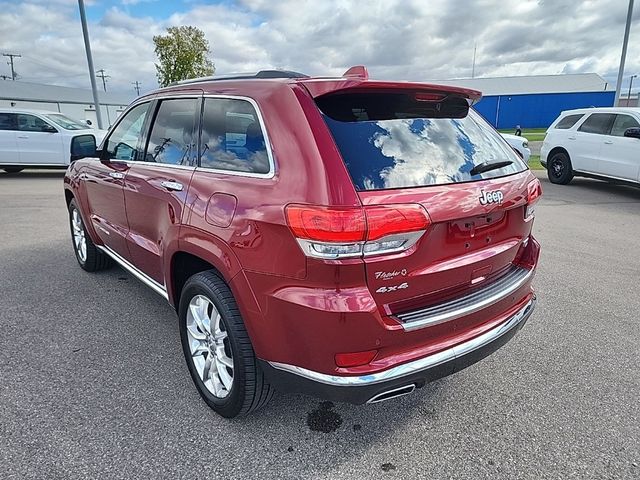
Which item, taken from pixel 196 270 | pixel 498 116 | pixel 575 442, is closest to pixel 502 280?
pixel 575 442

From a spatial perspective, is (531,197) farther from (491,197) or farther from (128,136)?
(128,136)

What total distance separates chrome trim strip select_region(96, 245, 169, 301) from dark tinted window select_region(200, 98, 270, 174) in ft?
3.46

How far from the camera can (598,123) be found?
10344 mm

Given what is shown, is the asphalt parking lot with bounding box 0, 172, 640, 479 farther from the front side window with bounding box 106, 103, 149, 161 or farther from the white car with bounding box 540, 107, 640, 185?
the white car with bounding box 540, 107, 640, 185

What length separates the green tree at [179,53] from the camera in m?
22.8

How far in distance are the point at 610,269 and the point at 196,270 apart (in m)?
4.58

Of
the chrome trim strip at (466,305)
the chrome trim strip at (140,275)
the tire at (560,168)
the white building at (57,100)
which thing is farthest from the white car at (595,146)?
the white building at (57,100)

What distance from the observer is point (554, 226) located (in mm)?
7023

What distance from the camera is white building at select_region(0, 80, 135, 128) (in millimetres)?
40531

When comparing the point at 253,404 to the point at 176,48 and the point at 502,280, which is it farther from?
the point at 176,48

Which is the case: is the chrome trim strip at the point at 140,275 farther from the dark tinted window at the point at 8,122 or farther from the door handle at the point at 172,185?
the dark tinted window at the point at 8,122

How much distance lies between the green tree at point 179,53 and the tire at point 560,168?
1787 cm

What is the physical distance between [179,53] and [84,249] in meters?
21.0

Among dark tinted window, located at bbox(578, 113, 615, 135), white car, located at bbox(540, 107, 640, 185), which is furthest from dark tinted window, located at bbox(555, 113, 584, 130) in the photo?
dark tinted window, located at bbox(578, 113, 615, 135)
